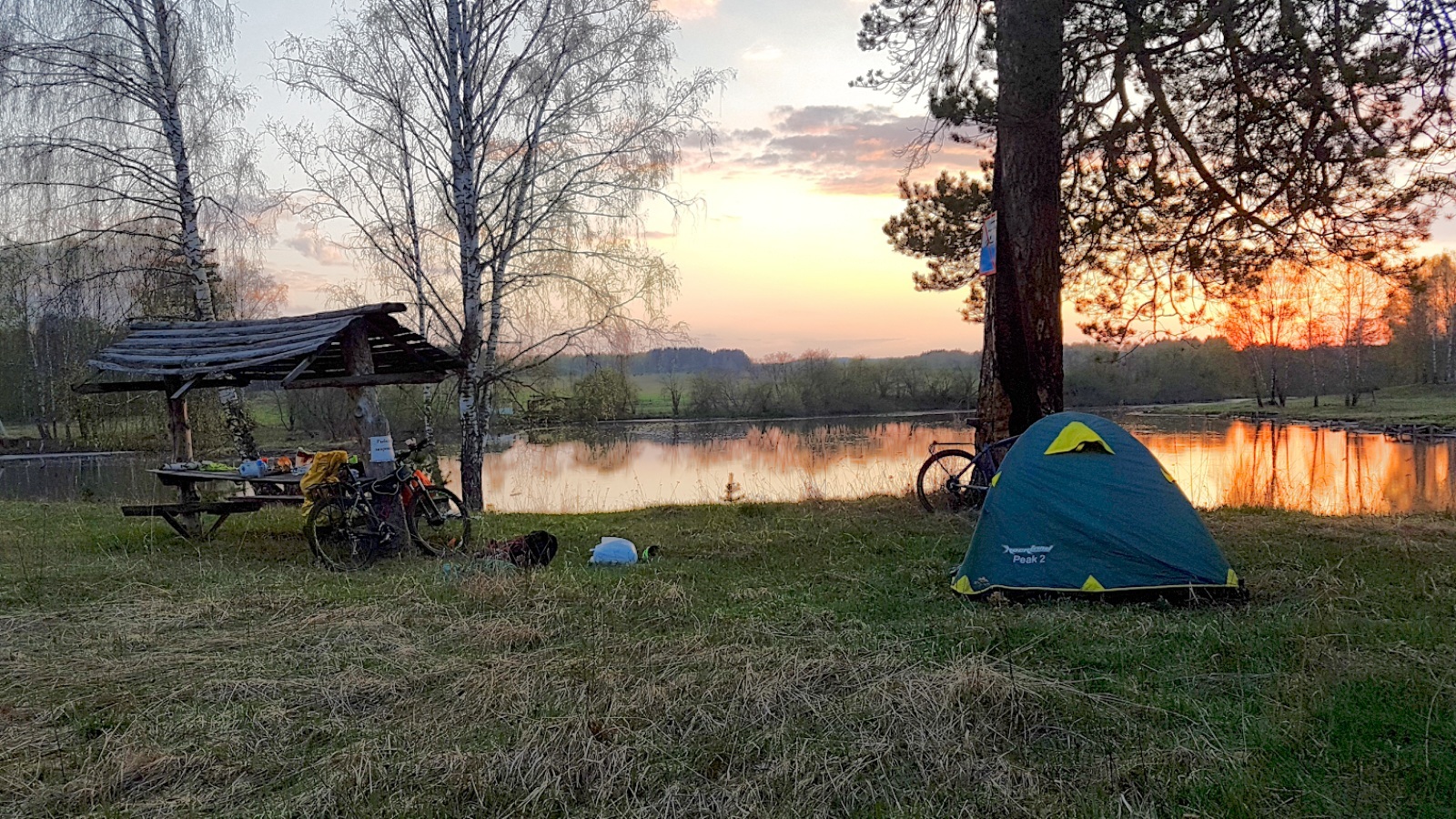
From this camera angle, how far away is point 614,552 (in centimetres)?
650

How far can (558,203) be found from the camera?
459 inches

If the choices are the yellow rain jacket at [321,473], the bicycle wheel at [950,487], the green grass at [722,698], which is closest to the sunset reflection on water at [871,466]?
the bicycle wheel at [950,487]

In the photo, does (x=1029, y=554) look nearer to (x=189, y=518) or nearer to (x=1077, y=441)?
(x=1077, y=441)

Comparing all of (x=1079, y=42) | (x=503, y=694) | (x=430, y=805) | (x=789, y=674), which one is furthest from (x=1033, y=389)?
(x=430, y=805)

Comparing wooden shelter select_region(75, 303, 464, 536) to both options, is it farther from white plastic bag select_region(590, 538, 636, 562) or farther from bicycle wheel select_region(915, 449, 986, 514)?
bicycle wheel select_region(915, 449, 986, 514)

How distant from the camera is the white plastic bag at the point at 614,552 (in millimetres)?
6449

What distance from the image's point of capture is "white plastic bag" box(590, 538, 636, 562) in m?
6.45

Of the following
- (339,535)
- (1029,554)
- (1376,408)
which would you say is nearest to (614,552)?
(339,535)

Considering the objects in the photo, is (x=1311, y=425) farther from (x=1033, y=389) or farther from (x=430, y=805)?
(x=430, y=805)

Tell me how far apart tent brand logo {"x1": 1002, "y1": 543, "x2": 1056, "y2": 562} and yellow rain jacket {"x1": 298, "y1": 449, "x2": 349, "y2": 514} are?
5262 millimetres

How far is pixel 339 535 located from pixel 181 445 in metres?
2.87

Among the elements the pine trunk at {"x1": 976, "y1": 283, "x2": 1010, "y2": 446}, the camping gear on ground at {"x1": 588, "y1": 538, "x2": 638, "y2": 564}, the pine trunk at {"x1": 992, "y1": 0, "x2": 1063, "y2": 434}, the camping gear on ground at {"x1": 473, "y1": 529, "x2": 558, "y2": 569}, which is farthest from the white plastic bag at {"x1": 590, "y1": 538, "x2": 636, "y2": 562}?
the pine trunk at {"x1": 992, "y1": 0, "x2": 1063, "y2": 434}

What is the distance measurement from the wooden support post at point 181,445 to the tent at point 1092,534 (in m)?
7.20

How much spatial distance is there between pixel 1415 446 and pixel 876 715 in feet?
91.4
